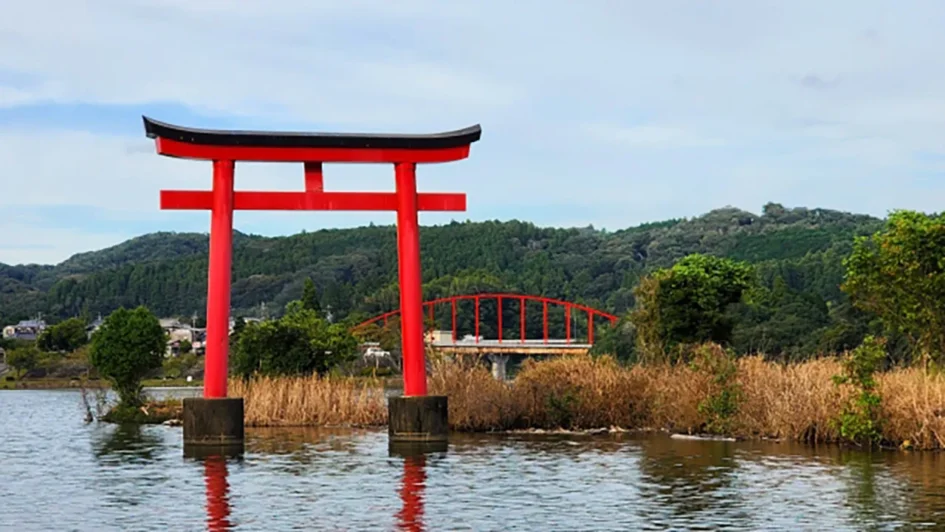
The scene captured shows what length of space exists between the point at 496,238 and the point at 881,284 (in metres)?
128

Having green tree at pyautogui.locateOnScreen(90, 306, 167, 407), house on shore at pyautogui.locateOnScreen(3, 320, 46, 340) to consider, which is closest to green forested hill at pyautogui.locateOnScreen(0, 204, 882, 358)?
house on shore at pyautogui.locateOnScreen(3, 320, 46, 340)

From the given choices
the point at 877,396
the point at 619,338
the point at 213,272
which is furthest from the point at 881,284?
the point at 619,338

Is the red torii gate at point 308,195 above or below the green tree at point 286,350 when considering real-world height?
above

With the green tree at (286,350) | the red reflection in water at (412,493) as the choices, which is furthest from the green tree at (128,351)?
the red reflection in water at (412,493)

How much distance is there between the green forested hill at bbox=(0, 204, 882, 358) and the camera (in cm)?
14312

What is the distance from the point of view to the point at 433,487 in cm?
2100

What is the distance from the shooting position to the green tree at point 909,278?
34062mm

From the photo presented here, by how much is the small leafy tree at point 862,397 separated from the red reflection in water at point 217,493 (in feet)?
36.3

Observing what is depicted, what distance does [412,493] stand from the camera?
2039 centimetres

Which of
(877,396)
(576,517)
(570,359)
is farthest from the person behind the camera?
(570,359)

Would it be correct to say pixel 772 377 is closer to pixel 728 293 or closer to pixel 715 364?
pixel 715 364

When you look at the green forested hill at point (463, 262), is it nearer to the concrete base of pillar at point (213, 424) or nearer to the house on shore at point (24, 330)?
the house on shore at point (24, 330)

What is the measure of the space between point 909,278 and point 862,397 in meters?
10.7

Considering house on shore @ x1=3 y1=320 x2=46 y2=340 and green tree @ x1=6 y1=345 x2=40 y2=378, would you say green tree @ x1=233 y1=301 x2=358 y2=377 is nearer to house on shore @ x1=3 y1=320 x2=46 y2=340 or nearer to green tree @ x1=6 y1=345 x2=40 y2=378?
green tree @ x1=6 y1=345 x2=40 y2=378
